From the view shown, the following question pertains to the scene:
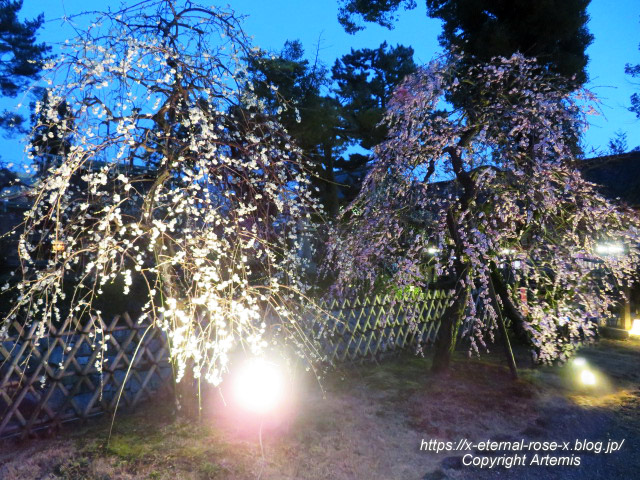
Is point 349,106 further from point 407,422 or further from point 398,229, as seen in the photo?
point 407,422

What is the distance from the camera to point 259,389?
545 centimetres

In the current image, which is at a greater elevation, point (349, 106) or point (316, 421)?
point (349, 106)

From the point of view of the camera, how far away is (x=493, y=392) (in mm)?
5859

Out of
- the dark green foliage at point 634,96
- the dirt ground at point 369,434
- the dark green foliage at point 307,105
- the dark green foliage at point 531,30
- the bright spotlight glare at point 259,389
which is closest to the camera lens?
the dirt ground at point 369,434

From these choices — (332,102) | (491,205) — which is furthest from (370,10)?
(491,205)

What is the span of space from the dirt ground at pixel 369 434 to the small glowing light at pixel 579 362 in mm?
808

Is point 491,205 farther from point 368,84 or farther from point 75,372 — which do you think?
point 368,84

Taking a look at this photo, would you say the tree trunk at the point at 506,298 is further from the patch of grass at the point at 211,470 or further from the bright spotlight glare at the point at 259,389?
the patch of grass at the point at 211,470

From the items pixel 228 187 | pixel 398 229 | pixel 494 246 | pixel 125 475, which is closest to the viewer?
pixel 125 475

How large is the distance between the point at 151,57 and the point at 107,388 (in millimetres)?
4508

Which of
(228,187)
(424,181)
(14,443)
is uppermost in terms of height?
(424,181)

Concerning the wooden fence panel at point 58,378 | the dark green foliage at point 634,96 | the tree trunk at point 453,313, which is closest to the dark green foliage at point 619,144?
the dark green foliage at point 634,96

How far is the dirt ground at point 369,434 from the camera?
3.79 meters

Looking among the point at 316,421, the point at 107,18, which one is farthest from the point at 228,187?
the point at 316,421
